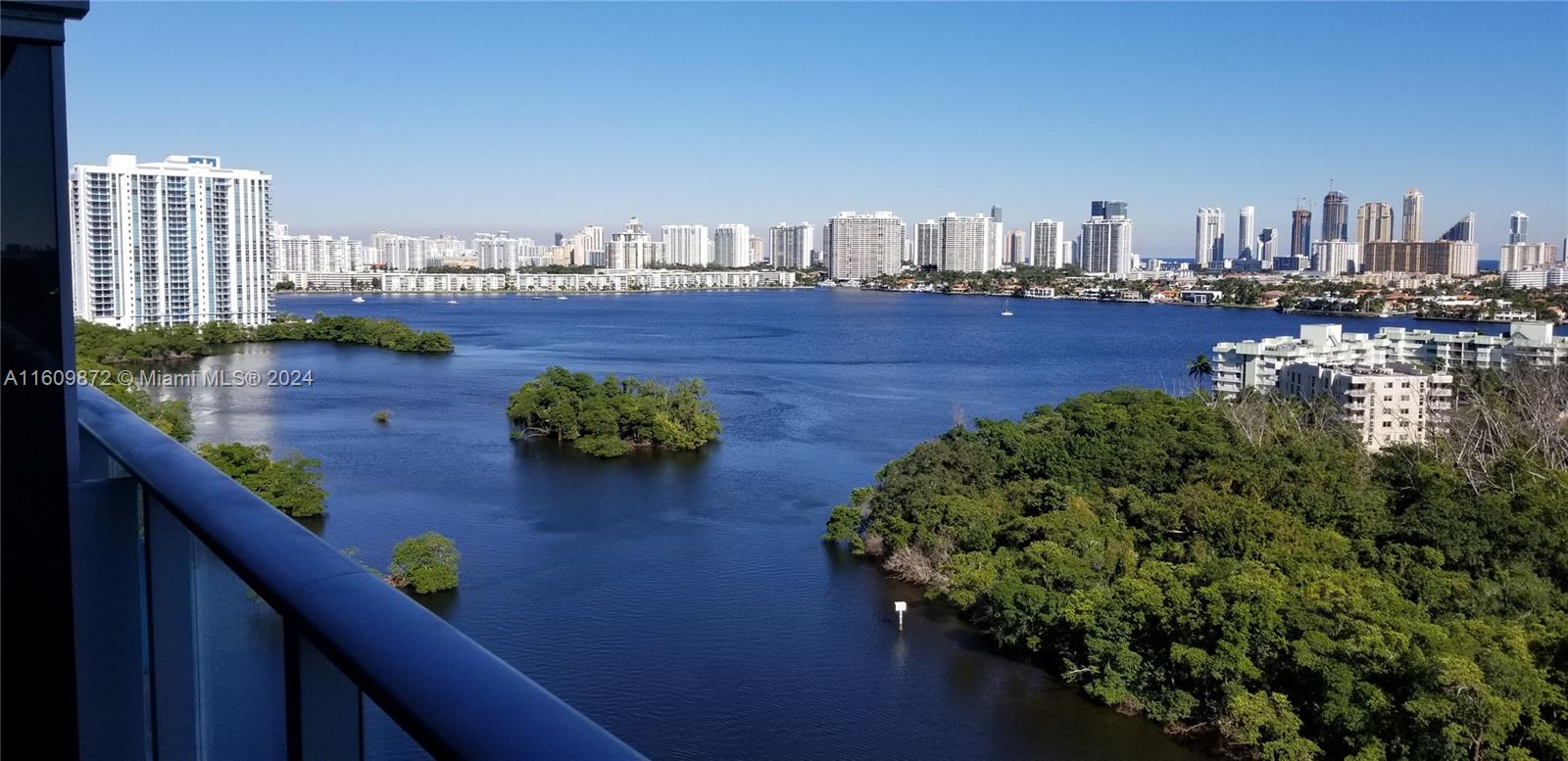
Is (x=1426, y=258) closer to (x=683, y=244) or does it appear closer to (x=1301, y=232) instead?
(x=1301, y=232)

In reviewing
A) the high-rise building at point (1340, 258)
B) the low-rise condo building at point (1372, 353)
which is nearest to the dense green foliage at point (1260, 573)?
the low-rise condo building at point (1372, 353)

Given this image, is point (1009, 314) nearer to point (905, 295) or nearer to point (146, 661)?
point (905, 295)

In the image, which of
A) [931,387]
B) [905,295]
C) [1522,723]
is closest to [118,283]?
[931,387]

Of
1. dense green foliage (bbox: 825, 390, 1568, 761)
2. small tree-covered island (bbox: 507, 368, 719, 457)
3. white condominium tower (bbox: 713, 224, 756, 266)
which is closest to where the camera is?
dense green foliage (bbox: 825, 390, 1568, 761)

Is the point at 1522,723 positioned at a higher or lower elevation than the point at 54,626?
lower

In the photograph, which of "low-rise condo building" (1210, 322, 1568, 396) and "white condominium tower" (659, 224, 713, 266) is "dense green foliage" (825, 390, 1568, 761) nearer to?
"low-rise condo building" (1210, 322, 1568, 396)

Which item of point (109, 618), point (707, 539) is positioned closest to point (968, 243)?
point (707, 539)

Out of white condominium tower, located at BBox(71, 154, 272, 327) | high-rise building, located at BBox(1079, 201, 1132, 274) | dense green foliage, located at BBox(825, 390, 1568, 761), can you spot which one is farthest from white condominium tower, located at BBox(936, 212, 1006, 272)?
dense green foliage, located at BBox(825, 390, 1568, 761)
